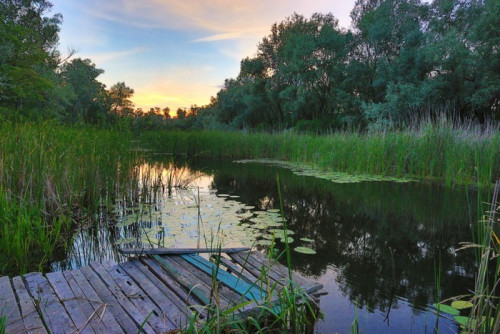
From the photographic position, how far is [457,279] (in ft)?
8.23

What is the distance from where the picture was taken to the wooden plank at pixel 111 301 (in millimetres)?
1573

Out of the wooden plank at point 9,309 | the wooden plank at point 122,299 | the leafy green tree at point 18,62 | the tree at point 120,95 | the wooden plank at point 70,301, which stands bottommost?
the wooden plank at point 122,299

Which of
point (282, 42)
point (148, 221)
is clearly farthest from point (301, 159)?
point (282, 42)

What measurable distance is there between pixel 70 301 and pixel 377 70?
2488 cm

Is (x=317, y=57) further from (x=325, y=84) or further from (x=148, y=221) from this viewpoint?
(x=148, y=221)

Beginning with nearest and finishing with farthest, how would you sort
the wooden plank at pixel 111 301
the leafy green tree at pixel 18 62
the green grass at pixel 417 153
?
the wooden plank at pixel 111 301, the green grass at pixel 417 153, the leafy green tree at pixel 18 62

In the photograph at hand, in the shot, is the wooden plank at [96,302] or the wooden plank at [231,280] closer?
the wooden plank at [96,302]

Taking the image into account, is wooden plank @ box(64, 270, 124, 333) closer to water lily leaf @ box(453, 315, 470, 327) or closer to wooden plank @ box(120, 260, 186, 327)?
wooden plank @ box(120, 260, 186, 327)

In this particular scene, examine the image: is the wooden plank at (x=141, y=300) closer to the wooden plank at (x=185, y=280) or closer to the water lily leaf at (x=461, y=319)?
the wooden plank at (x=185, y=280)

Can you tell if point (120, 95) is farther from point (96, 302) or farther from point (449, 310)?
point (449, 310)

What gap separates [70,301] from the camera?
1745 millimetres

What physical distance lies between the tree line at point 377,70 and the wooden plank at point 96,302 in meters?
8.90

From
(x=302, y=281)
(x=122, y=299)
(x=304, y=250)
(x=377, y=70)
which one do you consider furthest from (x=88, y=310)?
(x=377, y=70)

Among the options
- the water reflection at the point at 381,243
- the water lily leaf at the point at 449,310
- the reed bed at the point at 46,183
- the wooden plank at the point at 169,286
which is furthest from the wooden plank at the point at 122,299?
the water lily leaf at the point at 449,310
